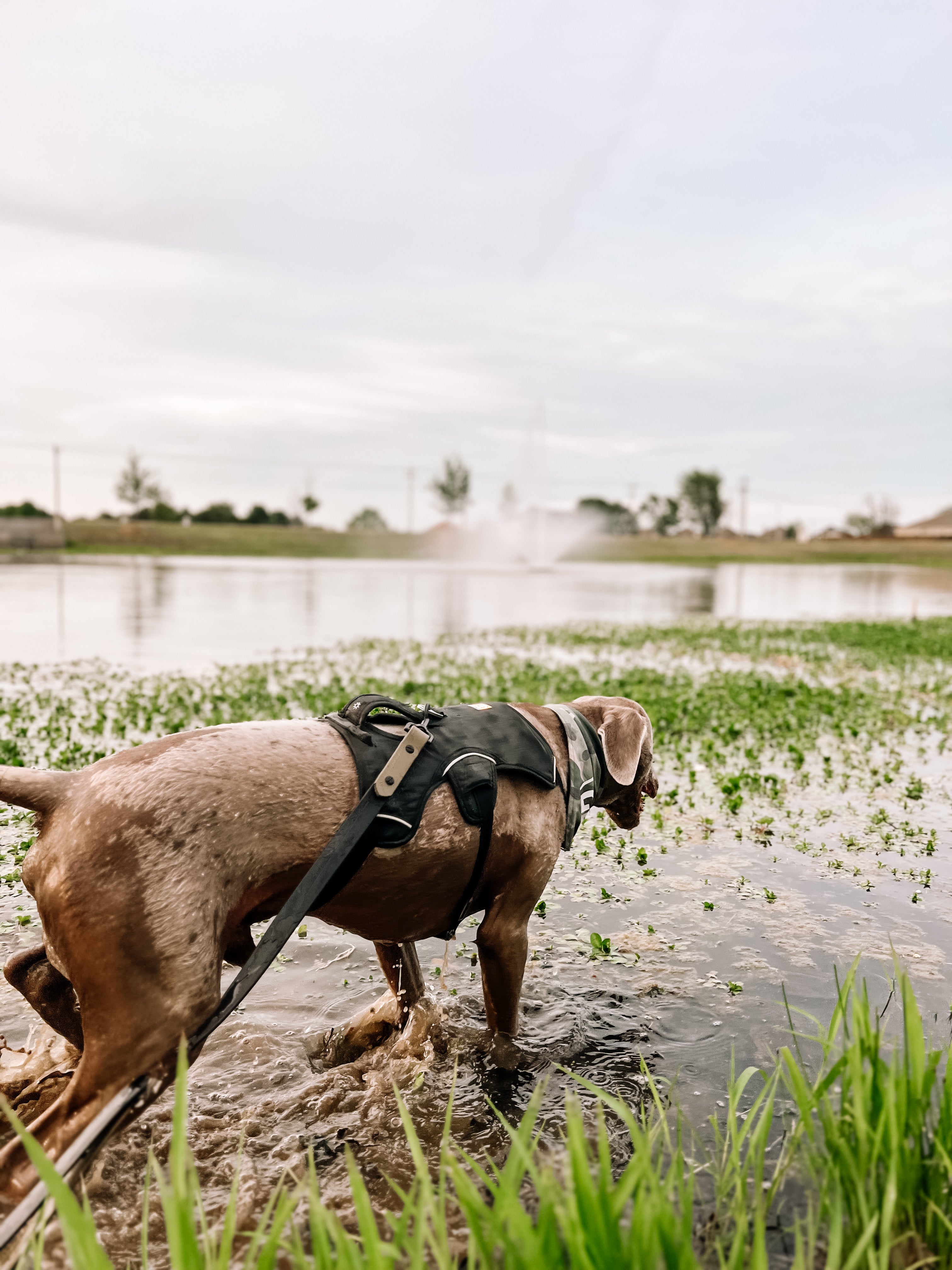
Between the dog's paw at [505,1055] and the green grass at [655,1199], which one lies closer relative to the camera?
the green grass at [655,1199]

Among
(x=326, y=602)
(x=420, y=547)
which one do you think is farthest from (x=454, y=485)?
(x=326, y=602)

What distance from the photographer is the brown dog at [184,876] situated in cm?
261

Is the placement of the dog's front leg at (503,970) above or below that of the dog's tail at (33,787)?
below

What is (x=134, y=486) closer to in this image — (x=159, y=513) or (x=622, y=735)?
(x=159, y=513)

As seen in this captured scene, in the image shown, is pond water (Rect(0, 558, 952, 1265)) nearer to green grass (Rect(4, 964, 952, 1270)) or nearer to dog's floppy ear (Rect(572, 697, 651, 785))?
green grass (Rect(4, 964, 952, 1270))

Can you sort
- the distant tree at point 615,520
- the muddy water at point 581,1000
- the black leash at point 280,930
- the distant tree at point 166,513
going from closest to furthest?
the black leash at point 280,930, the muddy water at point 581,1000, the distant tree at point 166,513, the distant tree at point 615,520

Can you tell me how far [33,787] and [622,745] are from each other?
2.25 metres

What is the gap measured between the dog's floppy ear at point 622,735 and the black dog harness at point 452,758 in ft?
1.20

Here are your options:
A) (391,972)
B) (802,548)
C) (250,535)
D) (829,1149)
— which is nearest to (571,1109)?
(829,1149)

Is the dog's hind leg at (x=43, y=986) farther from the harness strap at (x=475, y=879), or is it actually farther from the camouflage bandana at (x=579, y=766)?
the camouflage bandana at (x=579, y=766)

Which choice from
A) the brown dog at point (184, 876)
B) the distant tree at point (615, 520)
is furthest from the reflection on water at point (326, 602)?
the distant tree at point (615, 520)

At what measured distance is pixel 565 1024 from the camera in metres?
4.10

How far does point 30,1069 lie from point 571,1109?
2.42 m

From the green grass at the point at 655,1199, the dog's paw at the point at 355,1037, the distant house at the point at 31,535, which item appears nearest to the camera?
the green grass at the point at 655,1199
